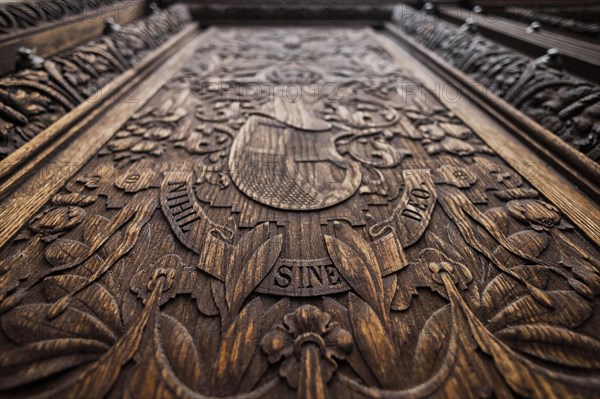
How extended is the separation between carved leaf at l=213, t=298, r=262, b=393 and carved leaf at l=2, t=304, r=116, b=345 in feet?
0.50

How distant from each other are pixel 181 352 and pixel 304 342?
16 centimetres

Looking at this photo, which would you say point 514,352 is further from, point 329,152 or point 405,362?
point 329,152

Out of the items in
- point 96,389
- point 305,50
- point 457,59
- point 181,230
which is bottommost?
point 96,389

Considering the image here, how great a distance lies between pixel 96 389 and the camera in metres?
0.34

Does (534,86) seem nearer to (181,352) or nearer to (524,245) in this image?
(524,245)

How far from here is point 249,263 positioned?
1.57ft

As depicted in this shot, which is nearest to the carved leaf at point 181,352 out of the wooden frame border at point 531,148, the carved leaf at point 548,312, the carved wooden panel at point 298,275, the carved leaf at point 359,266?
the carved wooden panel at point 298,275

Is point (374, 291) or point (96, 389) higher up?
point (374, 291)

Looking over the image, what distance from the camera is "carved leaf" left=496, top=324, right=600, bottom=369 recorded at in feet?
1.20

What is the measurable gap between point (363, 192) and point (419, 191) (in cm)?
12

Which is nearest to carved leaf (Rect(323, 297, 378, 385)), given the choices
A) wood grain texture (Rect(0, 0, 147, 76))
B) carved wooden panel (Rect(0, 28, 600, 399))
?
carved wooden panel (Rect(0, 28, 600, 399))

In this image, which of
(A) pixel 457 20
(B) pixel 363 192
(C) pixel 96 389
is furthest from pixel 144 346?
(A) pixel 457 20

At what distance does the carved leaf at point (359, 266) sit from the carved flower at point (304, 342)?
0.07 m

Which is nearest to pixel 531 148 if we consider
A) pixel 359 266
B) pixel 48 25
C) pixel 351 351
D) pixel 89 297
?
pixel 359 266
